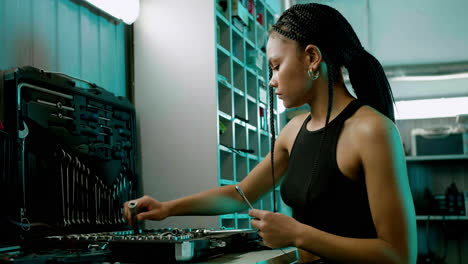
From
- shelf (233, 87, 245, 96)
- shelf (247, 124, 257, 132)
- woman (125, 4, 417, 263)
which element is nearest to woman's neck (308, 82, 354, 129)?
woman (125, 4, 417, 263)

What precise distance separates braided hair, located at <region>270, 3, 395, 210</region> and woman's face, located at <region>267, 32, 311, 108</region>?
2 centimetres

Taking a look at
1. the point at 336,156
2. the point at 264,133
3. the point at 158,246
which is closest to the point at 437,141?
the point at 264,133

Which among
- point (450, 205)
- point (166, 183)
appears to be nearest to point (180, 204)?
point (166, 183)

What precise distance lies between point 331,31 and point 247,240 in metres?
0.58

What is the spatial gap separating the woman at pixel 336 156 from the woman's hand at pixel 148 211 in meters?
0.36

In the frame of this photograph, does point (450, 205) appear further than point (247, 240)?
Yes

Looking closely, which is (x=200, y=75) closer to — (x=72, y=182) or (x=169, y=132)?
(x=169, y=132)

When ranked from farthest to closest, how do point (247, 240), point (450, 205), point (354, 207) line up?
point (450, 205), point (247, 240), point (354, 207)

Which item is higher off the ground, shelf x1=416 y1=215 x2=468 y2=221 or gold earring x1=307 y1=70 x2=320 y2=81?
gold earring x1=307 y1=70 x2=320 y2=81

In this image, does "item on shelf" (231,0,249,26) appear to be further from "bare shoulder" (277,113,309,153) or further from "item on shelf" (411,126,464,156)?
"item on shelf" (411,126,464,156)

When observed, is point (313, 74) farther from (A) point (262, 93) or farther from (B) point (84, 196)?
(A) point (262, 93)

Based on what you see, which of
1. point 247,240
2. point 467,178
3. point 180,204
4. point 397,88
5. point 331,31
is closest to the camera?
point 331,31

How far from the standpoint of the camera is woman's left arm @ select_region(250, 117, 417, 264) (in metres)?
1.06

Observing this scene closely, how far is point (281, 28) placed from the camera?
1.33 m
